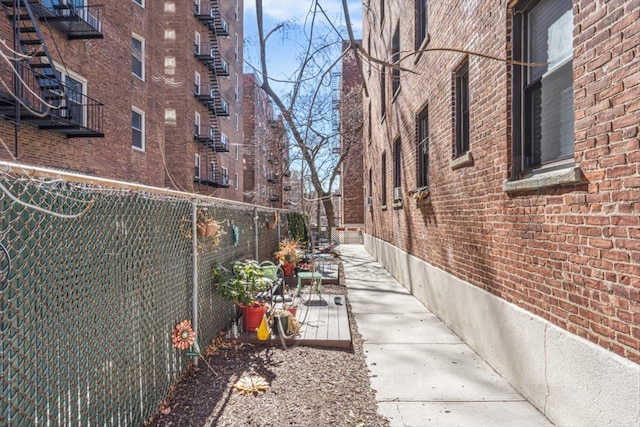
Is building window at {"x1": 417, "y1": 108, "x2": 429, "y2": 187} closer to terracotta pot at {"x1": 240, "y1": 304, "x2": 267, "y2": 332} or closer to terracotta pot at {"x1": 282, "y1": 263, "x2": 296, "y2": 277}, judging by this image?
terracotta pot at {"x1": 282, "y1": 263, "x2": 296, "y2": 277}

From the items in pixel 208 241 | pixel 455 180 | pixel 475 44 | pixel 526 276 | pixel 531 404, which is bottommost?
pixel 531 404

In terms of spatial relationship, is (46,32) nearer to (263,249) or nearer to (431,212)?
(263,249)

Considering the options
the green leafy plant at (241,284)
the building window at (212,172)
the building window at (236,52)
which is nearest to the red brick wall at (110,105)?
the green leafy plant at (241,284)

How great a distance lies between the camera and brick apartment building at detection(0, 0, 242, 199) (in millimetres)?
8531

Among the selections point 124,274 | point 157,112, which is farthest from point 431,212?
point 157,112

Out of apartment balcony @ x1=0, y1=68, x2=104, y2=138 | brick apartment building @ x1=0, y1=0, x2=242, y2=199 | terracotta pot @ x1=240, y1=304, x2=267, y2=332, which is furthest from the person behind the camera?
brick apartment building @ x1=0, y1=0, x2=242, y2=199

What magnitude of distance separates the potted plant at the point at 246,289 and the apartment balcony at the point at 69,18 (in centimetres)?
829

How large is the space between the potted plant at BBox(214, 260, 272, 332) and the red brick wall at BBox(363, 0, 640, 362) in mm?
2705

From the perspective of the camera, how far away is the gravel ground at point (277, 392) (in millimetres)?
3047

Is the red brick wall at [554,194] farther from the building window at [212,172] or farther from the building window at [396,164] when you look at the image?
the building window at [212,172]

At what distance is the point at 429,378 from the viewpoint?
3.99 meters

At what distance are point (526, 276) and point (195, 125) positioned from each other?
20522 mm

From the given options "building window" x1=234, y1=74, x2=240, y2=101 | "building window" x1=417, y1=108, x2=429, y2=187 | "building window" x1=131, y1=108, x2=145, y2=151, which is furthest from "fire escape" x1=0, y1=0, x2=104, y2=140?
"building window" x1=234, y1=74, x2=240, y2=101

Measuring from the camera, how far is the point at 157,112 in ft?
52.7
